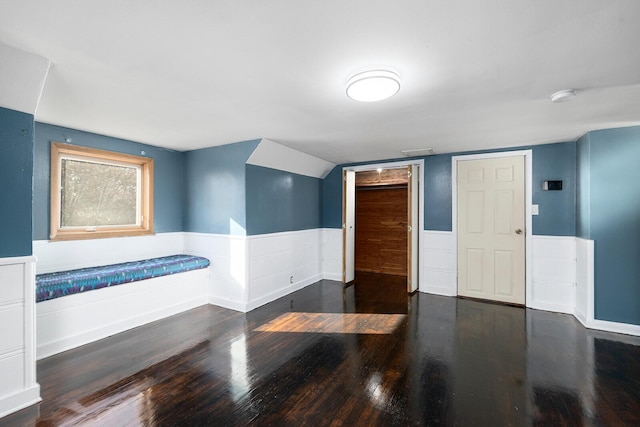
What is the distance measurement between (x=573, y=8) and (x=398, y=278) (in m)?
4.78

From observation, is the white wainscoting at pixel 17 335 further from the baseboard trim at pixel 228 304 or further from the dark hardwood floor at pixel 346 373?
the baseboard trim at pixel 228 304

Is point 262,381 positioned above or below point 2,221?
below

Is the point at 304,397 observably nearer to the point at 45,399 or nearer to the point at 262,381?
the point at 262,381

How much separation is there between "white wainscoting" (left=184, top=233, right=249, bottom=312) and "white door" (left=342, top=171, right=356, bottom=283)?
1905 millimetres

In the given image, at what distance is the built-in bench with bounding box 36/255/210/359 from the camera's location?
258cm

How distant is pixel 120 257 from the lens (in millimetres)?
3582

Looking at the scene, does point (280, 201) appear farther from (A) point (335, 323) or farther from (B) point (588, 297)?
(B) point (588, 297)

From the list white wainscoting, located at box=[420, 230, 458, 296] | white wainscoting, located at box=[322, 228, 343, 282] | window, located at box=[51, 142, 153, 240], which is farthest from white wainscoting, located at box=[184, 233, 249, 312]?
white wainscoting, located at box=[420, 230, 458, 296]

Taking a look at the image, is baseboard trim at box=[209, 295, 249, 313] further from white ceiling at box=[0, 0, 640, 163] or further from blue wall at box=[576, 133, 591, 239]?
blue wall at box=[576, 133, 591, 239]

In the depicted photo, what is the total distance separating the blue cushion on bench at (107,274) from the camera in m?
2.60

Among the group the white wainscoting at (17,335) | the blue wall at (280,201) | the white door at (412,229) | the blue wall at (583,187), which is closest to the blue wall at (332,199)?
the blue wall at (280,201)

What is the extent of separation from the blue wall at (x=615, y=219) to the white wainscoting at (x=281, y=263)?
3690mm

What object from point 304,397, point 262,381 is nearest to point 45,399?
point 262,381

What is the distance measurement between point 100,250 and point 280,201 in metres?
2.29
